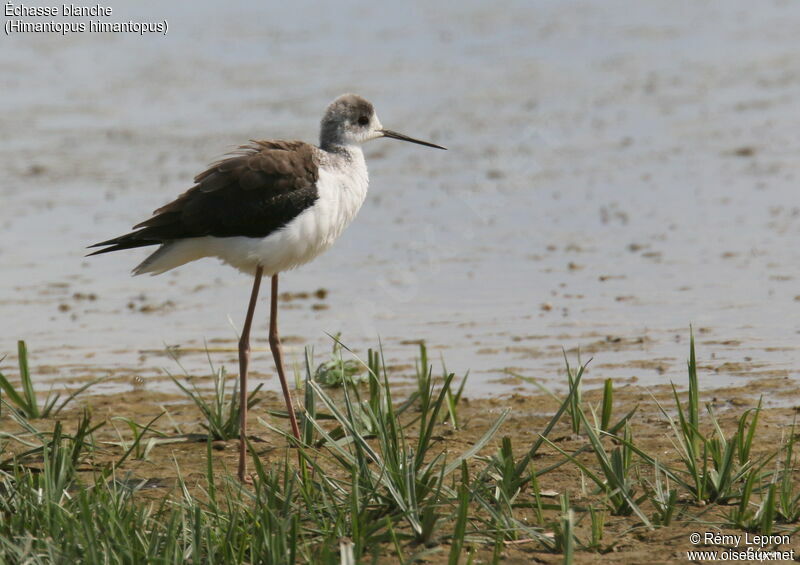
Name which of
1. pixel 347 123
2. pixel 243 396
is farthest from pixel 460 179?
pixel 243 396

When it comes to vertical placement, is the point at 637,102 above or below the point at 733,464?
above

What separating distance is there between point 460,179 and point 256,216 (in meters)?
6.52

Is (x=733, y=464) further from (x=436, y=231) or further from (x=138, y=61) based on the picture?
(x=138, y=61)

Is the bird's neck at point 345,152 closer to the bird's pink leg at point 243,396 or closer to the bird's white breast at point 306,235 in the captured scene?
the bird's white breast at point 306,235

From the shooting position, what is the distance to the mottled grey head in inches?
260

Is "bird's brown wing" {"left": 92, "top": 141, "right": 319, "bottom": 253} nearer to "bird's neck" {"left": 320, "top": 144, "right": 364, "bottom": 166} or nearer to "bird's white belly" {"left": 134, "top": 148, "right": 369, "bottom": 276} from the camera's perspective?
"bird's white belly" {"left": 134, "top": 148, "right": 369, "bottom": 276}

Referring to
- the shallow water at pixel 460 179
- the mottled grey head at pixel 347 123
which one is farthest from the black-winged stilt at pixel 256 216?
the shallow water at pixel 460 179

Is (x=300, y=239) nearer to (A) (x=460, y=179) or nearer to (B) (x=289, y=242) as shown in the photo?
(B) (x=289, y=242)

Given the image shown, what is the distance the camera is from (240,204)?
603 cm

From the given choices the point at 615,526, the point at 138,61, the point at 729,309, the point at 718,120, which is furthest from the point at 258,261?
the point at 138,61

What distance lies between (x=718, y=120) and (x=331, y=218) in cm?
899

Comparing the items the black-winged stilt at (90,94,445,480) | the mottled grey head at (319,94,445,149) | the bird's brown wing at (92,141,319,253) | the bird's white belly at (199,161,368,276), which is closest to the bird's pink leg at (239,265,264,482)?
the black-winged stilt at (90,94,445,480)

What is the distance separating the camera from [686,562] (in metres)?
4.38

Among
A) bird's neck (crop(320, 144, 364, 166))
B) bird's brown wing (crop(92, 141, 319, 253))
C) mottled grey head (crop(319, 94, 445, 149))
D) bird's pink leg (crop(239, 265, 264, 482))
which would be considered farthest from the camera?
mottled grey head (crop(319, 94, 445, 149))
